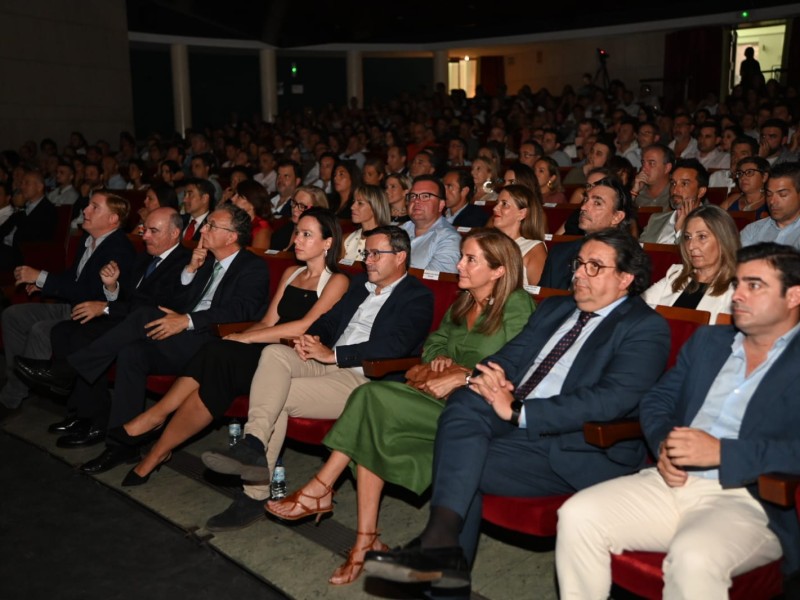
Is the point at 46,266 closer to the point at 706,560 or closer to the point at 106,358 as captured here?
the point at 106,358

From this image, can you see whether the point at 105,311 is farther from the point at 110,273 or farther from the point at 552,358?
the point at 552,358

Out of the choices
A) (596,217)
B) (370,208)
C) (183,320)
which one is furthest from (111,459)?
(596,217)

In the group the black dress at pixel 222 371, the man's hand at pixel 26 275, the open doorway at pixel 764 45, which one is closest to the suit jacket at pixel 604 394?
the black dress at pixel 222 371

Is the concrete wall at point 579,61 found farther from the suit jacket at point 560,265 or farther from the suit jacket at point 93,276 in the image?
the suit jacket at point 93,276

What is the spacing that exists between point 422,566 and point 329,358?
111 centimetres

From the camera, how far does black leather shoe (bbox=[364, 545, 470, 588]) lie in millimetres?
1791

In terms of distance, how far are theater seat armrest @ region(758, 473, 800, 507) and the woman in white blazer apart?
2.78 ft

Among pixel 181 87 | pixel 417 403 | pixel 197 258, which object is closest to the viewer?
pixel 417 403

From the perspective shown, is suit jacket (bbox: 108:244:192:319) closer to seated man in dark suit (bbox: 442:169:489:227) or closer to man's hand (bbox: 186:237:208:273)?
man's hand (bbox: 186:237:208:273)

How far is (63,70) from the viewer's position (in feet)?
35.2

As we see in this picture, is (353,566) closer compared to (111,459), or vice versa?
(353,566)

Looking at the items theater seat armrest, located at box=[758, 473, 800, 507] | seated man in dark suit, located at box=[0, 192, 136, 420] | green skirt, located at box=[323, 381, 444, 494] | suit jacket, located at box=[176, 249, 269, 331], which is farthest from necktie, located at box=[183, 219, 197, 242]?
theater seat armrest, located at box=[758, 473, 800, 507]

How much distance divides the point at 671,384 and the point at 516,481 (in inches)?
18.4

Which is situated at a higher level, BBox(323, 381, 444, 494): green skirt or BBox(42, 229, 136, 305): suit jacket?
BBox(42, 229, 136, 305): suit jacket
